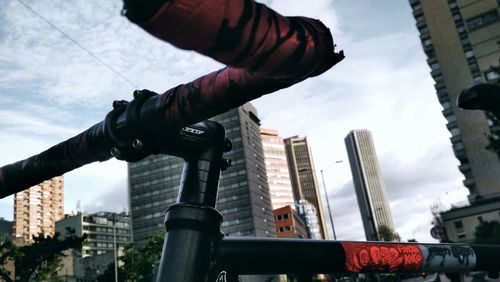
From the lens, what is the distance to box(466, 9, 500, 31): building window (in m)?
62.5

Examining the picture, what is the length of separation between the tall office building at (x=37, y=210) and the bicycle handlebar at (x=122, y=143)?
138 m

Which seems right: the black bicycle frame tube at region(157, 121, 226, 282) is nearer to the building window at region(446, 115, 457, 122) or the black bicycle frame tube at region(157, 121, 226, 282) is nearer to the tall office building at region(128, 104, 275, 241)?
the building window at region(446, 115, 457, 122)

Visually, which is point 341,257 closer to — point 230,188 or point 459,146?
point 459,146

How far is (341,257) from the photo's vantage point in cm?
302

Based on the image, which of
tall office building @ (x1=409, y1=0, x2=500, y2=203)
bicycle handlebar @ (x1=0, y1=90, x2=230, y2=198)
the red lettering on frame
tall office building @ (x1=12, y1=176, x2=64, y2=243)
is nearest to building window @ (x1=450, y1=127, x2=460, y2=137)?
tall office building @ (x1=409, y1=0, x2=500, y2=203)

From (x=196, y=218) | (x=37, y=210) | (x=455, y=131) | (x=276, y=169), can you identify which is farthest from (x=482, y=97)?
(x=276, y=169)

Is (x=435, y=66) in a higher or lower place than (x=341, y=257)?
higher

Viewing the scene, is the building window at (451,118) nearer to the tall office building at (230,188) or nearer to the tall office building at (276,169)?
the tall office building at (230,188)

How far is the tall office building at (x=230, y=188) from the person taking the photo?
123 m

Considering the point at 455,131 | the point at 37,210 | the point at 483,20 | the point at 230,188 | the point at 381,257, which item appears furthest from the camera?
the point at 37,210

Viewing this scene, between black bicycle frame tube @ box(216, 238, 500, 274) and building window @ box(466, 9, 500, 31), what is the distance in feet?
235

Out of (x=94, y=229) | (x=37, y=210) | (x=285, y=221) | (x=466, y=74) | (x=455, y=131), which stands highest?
(x=37, y=210)

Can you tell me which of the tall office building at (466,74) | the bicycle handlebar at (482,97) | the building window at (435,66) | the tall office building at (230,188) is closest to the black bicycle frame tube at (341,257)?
the bicycle handlebar at (482,97)

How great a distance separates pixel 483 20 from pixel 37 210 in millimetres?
142007
